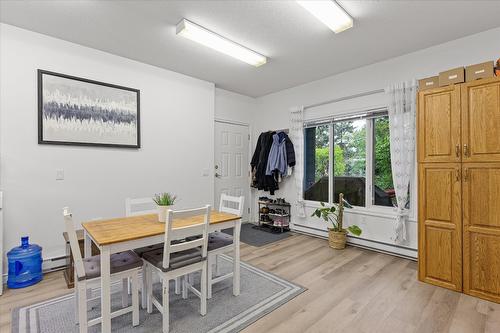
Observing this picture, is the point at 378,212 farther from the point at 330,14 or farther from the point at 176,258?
the point at 176,258

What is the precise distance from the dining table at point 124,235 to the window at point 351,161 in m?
2.29

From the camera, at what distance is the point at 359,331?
1.75 m

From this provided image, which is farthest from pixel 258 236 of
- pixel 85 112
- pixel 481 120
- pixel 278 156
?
pixel 481 120

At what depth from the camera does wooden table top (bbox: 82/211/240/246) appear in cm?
163

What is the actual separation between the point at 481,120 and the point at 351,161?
171 cm

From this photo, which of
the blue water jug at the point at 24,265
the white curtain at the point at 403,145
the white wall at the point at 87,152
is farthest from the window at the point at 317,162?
the blue water jug at the point at 24,265

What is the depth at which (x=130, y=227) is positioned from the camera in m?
1.91

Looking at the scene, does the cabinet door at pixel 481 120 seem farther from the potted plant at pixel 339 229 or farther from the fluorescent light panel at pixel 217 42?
Answer: the fluorescent light panel at pixel 217 42

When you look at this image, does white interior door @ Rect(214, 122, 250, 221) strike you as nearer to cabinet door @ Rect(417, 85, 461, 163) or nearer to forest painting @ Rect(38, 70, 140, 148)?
forest painting @ Rect(38, 70, 140, 148)

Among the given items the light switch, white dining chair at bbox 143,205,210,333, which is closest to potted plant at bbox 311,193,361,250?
white dining chair at bbox 143,205,210,333

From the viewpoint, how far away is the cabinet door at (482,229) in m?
2.11

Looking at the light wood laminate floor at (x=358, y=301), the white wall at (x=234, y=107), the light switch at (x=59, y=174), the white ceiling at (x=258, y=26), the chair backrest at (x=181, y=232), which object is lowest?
the light wood laminate floor at (x=358, y=301)

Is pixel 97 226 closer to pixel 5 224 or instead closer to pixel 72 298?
pixel 72 298

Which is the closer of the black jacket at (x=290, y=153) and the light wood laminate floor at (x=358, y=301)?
the light wood laminate floor at (x=358, y=301)
